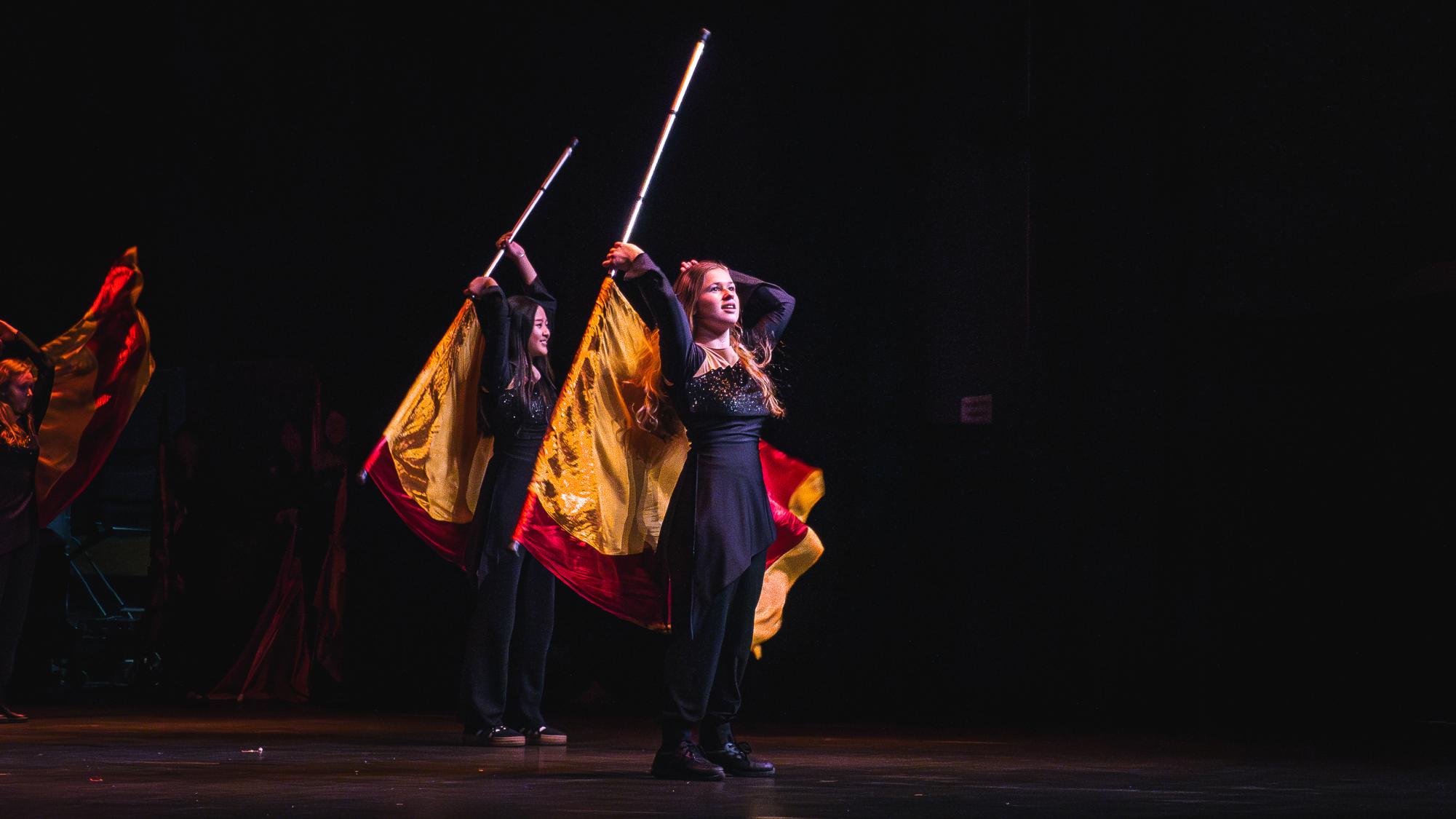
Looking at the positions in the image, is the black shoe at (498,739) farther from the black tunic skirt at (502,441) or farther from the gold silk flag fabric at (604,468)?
the gold silk flag fabric at (604,468)

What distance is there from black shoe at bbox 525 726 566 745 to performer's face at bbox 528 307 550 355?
1.23 metres

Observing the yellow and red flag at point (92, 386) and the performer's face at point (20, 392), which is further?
the yellow and red flag at point (92, 386)

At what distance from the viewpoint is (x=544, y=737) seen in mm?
5383

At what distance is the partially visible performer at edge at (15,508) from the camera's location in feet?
21.2

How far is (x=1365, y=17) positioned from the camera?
6453mm

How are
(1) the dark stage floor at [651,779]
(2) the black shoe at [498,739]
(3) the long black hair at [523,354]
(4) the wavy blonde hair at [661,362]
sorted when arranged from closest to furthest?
(1) the dark stage floor at [651,779], (4) the wavy blonde hair at [661,362], (2) the black shoe at [498,739], (3) the long black hair at [523,354]

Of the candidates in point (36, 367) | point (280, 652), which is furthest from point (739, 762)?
point (280, 652)

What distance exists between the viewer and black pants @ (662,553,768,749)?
416 cm

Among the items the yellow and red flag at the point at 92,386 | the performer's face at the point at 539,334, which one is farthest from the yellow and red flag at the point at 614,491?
the yellow and red flag at the point at 92,386

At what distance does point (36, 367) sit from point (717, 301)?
3.66 meters

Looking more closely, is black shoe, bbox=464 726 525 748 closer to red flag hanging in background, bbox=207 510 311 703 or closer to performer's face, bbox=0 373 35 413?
performer's face, bbox=0 373 35 413

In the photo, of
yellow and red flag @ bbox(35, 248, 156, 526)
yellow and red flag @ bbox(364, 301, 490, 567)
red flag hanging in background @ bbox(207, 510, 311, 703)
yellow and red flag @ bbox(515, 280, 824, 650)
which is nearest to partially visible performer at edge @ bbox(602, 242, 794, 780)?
yellow and red flag @ bbox(515, 280, 824, 650)

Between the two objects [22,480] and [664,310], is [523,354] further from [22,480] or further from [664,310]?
[22,480]

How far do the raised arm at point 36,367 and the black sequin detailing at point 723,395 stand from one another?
3594 mm
